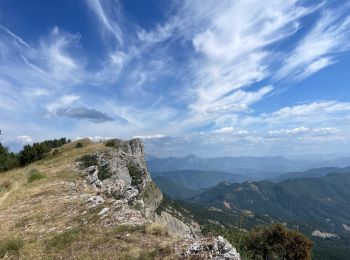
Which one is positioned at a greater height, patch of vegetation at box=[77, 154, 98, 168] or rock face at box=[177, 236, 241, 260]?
patch of vegetation at box=[77, 154, 98, 168]

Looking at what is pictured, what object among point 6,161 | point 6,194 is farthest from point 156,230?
point 6,161

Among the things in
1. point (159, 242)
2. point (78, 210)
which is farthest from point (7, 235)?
point (159, 242)

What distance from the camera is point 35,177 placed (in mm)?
39344

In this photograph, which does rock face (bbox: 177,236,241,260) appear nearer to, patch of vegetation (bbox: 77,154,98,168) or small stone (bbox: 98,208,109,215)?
small stone (bbox: 98,208,109,215)

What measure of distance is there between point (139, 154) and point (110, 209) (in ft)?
215

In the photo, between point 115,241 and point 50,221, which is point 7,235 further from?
point 115,241

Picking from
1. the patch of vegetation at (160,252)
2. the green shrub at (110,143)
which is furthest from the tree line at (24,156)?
the patch of vegetation at (160,252)

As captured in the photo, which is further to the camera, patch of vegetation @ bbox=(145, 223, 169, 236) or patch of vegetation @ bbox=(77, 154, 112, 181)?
patch of vegetation @ bbox=(77, 154, 112, 181)

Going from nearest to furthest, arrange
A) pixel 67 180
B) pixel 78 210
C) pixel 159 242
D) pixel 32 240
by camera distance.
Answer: pixel 159 242 → pixel 32 240 → pixel 78 210 → pixel 67 180

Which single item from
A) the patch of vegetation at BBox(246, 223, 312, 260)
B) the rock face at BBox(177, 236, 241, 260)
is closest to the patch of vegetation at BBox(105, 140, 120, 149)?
the patch of vegetation at BBox(246, 223, 312, 260)

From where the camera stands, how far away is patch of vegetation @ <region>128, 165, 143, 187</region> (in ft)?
223

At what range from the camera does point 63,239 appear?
650 inches

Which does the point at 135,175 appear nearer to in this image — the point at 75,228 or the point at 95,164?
the point at 95,164

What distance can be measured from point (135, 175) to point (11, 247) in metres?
55.0
